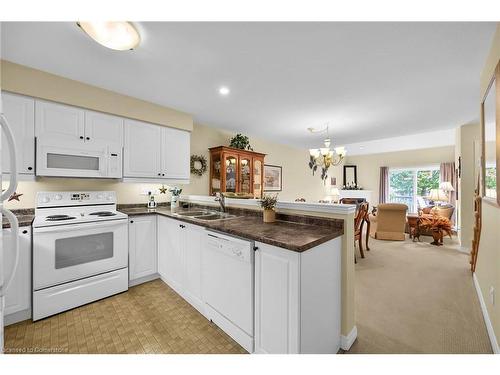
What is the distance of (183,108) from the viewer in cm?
314

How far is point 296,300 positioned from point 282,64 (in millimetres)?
1992

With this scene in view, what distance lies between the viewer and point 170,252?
8.17 feet

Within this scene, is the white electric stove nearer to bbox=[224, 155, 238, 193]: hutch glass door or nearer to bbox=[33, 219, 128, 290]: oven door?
bbox=[33, 219, 128, 290]: oven door

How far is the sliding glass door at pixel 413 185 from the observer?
622 centimetres

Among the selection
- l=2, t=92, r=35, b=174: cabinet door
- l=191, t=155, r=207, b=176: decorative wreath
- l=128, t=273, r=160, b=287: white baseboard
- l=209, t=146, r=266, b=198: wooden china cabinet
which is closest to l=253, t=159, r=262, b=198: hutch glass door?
l=209, t=146, r=266, b=198: wooden china cabinet

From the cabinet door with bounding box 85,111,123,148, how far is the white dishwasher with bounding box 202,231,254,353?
1857mm

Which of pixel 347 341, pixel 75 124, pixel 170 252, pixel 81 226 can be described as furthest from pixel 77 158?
pixel 347 341

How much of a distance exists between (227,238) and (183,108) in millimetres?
2317

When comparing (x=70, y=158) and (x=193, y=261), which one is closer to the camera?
(x=193, y=261)

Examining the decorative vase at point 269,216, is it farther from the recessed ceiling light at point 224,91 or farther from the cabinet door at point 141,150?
the cabinet door at point 141,150

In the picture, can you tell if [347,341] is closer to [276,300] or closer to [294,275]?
[276,300]

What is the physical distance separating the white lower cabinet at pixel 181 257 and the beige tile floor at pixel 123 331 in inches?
6.8
